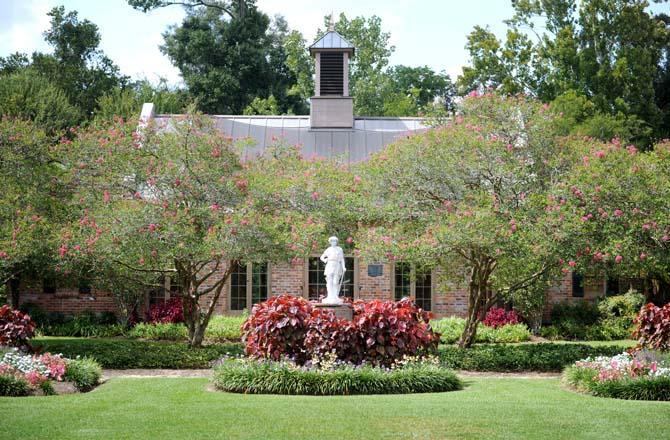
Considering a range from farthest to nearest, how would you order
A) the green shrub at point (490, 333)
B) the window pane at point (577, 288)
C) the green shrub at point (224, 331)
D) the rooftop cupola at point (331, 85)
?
the rooftop cupola at point (331, 85) → the window pane at point (577, 288) → the green shrub at point (490, 333) → the green shrub at point (224, 331)

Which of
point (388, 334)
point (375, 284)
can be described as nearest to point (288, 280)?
point (375, 284)

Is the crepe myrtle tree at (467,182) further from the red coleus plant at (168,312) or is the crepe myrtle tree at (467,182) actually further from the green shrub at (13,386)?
the red coleus plant at (168,312)

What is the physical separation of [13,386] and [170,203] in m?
4.97

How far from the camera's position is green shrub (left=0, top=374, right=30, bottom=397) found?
12.4m

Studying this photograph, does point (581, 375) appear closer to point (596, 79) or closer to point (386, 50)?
point (596, 79)

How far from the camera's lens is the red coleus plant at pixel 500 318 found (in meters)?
23.4

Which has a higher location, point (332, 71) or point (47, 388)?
point (332, 71)

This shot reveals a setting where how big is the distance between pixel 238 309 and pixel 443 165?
10324 mm

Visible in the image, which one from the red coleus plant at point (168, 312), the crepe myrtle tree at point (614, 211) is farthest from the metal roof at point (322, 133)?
the crepe myrtle tree at point (614, 211)

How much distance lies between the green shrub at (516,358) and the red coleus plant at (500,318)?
20.6ft

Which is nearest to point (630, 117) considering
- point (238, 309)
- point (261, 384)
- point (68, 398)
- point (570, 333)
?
point (570, 333)

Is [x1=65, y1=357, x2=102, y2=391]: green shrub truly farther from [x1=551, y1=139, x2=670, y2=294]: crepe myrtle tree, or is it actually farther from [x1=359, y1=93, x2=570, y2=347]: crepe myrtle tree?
[x1=551, y1=139, x2=670, y2=294]: crepe myrtle tree

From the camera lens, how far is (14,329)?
15.2 meters

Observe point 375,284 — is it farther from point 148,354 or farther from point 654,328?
point 654,328
